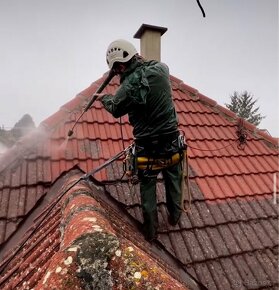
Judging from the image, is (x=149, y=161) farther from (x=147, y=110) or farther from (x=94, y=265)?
(x=94, y=265)

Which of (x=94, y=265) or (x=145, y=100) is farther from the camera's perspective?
(x=145, y=100)

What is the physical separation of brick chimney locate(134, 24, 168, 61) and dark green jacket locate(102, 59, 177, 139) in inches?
135

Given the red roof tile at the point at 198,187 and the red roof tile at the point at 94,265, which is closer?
the red roof tile at the point at 94,265

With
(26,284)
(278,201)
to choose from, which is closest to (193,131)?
(278,201)

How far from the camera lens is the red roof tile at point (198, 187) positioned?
3.46 metres

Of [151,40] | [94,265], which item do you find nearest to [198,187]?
[94,265]

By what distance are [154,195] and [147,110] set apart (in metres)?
0.93

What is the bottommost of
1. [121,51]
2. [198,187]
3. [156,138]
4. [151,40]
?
[198,187]

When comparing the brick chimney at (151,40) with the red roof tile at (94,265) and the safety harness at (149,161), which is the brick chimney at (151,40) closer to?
the safety harness at (149,161)

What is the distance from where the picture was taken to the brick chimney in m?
6.33

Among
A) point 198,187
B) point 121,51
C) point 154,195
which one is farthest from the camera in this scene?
point 198,187

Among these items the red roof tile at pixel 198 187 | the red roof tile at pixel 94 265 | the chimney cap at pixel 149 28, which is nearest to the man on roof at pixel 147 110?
the red roof tile at pixel 198 187

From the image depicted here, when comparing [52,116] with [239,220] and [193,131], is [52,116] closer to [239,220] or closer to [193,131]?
[193,131]

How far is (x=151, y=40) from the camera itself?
637 centimetres
